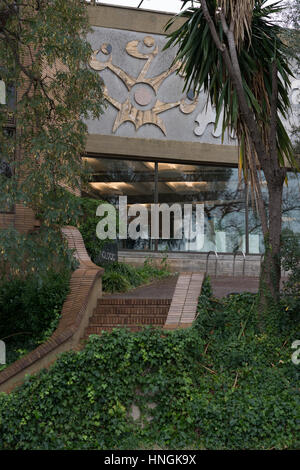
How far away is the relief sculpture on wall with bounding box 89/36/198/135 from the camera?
16.8m

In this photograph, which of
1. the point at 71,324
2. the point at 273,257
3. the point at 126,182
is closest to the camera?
the point at 71,324

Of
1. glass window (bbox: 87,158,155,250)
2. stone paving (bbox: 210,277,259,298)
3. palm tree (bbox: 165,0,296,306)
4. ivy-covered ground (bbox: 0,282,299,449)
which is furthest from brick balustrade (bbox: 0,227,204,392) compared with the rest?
glass window (bbox: 87,158,155,250)

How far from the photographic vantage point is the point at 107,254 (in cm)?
1305

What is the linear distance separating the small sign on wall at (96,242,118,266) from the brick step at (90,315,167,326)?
3.46 m

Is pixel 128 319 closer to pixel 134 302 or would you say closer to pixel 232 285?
pixel 134 302

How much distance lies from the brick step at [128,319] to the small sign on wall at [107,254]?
3458 millimetres

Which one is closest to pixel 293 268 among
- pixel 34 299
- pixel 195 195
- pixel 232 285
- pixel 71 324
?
pixel 71 324

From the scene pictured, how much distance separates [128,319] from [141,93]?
10.1 m

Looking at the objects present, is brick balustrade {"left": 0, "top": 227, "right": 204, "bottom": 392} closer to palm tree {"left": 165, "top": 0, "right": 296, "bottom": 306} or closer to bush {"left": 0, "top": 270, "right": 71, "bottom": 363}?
bush {"left": 0, "top": 270, "right": 71, "bottom": 363}

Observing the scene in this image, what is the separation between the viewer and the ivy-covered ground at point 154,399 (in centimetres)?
661

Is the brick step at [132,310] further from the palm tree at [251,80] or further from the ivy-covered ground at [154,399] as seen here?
the palm tree at [251,80]

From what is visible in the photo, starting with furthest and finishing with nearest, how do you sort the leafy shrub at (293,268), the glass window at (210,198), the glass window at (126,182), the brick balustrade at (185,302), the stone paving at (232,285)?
the glass window at (210,198), the glass window at (126,182), the stone paving at (232,285), the leafy shrub at (293,268), the brick balustrade at (185,302)

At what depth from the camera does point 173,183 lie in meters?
17.7

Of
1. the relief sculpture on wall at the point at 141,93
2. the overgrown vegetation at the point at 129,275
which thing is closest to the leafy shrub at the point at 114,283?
the overgrown vegetation at the point at 129,275
